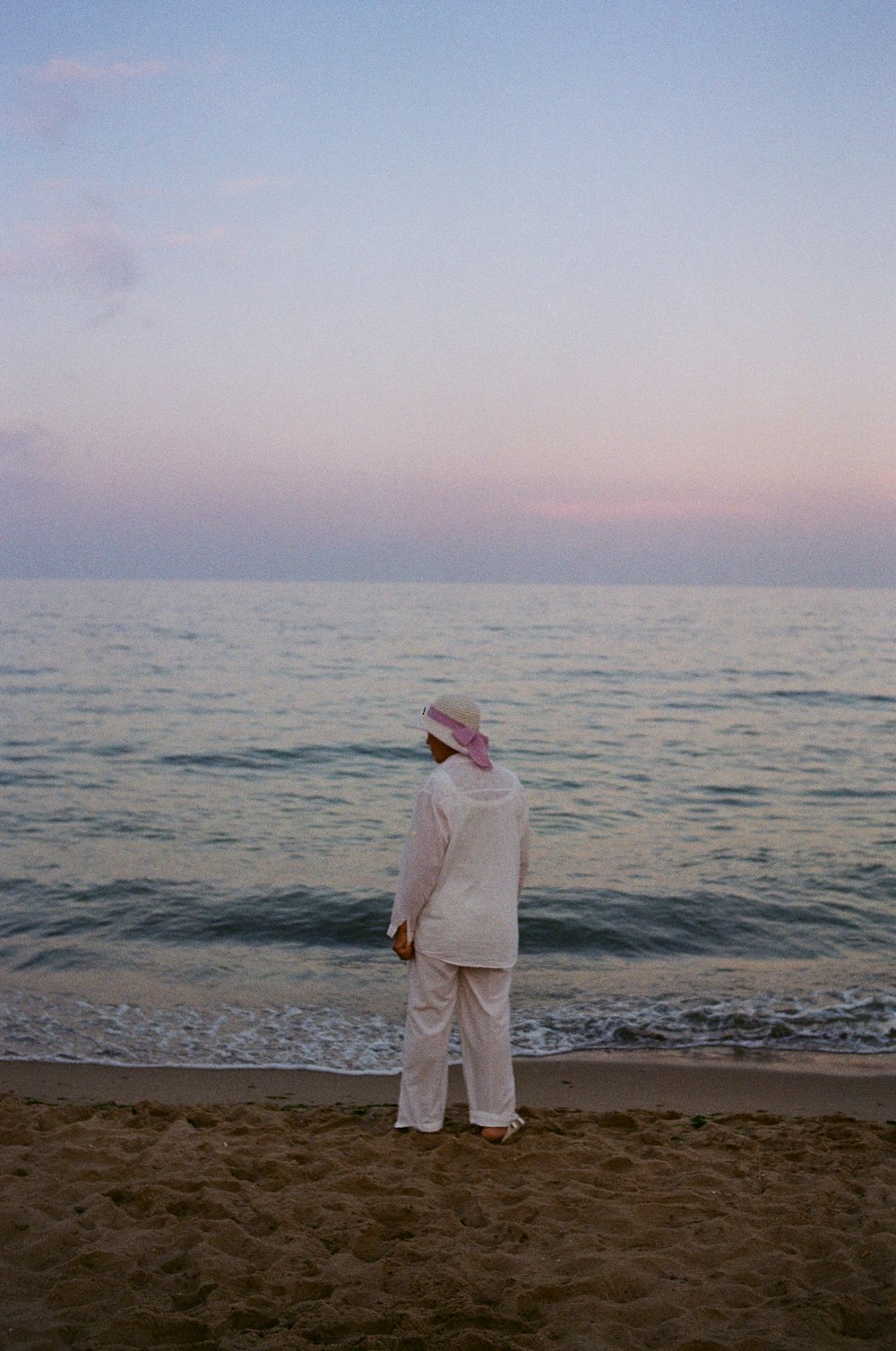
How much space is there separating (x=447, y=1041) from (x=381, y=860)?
7019 mm

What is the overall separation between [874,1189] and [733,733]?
59.8ft

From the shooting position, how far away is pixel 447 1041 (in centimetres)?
491

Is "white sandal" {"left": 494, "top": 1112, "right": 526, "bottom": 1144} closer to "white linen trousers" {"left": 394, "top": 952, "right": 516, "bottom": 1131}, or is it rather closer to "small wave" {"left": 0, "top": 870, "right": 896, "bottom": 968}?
"white linen trousers" {"left": 394, "top": 952, "right": 516, "bottom": 1131}

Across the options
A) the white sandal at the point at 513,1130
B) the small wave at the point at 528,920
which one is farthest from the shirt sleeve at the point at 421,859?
the small wave at the point at 528,920

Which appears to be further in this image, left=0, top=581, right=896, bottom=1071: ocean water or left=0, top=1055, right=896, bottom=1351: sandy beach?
left=0, top=581, right=896, bottom=1071: ocean water

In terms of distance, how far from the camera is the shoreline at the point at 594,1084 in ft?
19.5

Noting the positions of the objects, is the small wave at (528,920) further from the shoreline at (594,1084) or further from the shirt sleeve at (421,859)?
the shirt sleeve at (421,859)

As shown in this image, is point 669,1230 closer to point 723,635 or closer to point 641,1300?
point 641,1300


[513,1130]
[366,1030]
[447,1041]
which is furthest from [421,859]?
[366,1030]

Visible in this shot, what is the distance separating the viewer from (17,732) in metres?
19.9

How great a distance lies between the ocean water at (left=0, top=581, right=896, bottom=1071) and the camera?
7457 mm

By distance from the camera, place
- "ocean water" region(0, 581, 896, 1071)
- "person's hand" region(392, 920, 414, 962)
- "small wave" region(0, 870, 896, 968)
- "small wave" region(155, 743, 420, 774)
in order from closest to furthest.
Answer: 1. "person's hand" region(392, 920, 414, 962)
2. "ocean water" region(0, 581, 896, 1071)
3. "small wave" region(0, 870, 896, 968)
4. "small wave" region(155, 743, 420, 774)

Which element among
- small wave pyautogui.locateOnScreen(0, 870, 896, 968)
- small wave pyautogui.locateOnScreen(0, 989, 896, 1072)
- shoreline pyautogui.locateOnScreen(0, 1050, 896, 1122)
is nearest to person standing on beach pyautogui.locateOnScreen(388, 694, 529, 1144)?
shoreline pyautogui.locateOnScreen(0, 1050, 896, 1122)

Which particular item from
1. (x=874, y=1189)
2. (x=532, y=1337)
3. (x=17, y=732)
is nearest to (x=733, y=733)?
(x=17, y=732)
